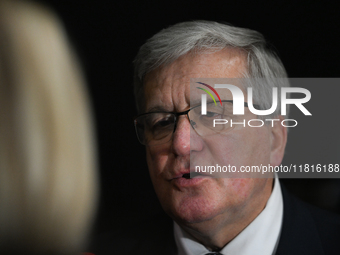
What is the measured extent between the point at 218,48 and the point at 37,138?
0.69m

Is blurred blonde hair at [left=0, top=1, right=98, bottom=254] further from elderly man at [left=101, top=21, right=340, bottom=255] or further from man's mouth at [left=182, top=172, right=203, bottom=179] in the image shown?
man's mouth at [left=182, top=172, right=203, bottom=179]

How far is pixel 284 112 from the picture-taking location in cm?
95

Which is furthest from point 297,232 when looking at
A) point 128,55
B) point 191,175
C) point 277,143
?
point 128,55

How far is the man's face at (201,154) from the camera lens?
0.78 meters

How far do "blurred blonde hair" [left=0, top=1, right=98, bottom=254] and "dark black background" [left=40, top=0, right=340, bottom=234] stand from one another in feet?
0.33

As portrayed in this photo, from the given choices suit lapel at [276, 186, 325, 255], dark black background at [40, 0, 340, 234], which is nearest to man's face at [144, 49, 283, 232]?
suit lapel at [276, 186, 325, 255]

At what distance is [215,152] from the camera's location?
80cm

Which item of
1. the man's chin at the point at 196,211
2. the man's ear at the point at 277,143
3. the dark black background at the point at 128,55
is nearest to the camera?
the man's chin at the point at 196,211

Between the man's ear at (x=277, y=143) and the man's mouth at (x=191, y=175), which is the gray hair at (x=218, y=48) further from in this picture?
the man's mouth at (x=191, y=175)

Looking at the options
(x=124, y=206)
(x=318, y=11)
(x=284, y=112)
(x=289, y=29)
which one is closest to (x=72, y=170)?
(x=124, y=206)

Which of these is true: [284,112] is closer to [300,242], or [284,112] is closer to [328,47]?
[328,47]

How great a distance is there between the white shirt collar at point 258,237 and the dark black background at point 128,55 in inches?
8.8

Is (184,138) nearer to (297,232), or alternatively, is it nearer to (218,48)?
(218,48)

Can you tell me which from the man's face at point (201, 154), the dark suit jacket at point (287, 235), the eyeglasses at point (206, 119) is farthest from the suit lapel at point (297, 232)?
the eyeglasses at point (206, 119)
